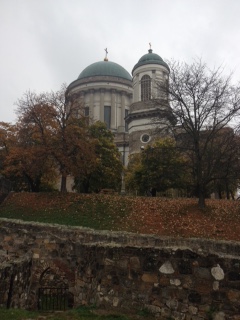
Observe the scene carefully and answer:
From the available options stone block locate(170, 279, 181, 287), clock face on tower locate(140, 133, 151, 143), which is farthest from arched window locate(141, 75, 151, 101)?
stone block locate(170, 279, 181, 287)

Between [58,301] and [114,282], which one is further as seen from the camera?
[58,301]

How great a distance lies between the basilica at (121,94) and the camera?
43250 mm

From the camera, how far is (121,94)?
55.8 metres

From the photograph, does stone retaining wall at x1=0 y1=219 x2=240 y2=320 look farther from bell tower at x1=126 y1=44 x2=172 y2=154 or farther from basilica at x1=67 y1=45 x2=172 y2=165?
basilica at x1=67 y1=45 x2=172 y2=165

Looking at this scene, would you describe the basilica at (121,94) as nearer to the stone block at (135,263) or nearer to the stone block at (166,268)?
the stone block at (135,263)

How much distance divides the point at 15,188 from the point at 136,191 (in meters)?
11.1

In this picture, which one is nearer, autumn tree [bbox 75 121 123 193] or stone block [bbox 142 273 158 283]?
stone block [bbox 142 273 158 283]

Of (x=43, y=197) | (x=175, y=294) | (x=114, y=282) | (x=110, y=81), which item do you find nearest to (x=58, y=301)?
(x=114, y=282)

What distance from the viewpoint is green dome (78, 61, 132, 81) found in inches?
2208

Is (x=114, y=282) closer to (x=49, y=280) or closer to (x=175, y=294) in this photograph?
(x=175, y=294)

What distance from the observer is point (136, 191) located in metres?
32.9

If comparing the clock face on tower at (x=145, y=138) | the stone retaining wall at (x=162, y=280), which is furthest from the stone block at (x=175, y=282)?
the clock face on tower at (x=145, y=138)

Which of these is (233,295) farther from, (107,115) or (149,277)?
(107,115)

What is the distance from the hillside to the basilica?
1992cm
